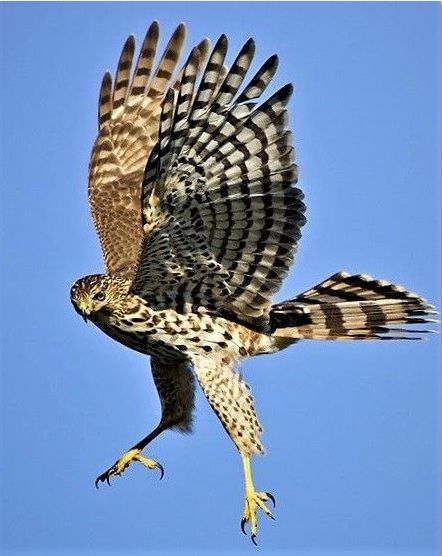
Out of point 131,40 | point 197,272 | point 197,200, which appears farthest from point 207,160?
point 131,40

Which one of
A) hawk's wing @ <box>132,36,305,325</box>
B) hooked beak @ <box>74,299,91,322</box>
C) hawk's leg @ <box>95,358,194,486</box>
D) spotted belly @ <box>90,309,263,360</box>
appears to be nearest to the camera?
hawk's wing @ <box>132,36,305,325</box>

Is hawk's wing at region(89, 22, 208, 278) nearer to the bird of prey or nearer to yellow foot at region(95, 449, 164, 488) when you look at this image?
the bird of prey

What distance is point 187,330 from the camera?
9781 mm

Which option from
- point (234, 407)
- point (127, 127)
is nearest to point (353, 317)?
point (234, 407)

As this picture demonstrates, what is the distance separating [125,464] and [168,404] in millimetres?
532

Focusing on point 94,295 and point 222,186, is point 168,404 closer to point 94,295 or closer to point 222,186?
point 94,295

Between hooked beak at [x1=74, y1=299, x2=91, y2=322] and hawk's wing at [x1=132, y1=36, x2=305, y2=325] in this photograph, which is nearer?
hawk's wing at [x1=132, y1=36, x2=305, y2=325]

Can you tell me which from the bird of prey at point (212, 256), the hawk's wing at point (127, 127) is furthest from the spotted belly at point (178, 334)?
the hawk's wing at point (127, 127)

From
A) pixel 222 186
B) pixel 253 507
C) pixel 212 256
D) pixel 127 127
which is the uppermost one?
pixel 127 127

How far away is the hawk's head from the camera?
9594 mm

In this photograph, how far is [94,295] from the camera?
9.61 meters

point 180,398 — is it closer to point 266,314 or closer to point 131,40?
point 266,314

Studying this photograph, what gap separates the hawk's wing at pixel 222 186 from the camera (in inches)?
348

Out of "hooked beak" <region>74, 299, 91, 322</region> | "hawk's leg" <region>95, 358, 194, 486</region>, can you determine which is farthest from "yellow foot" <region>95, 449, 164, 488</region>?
"hooked beak" <region>74, 299, 91, 322</region>
